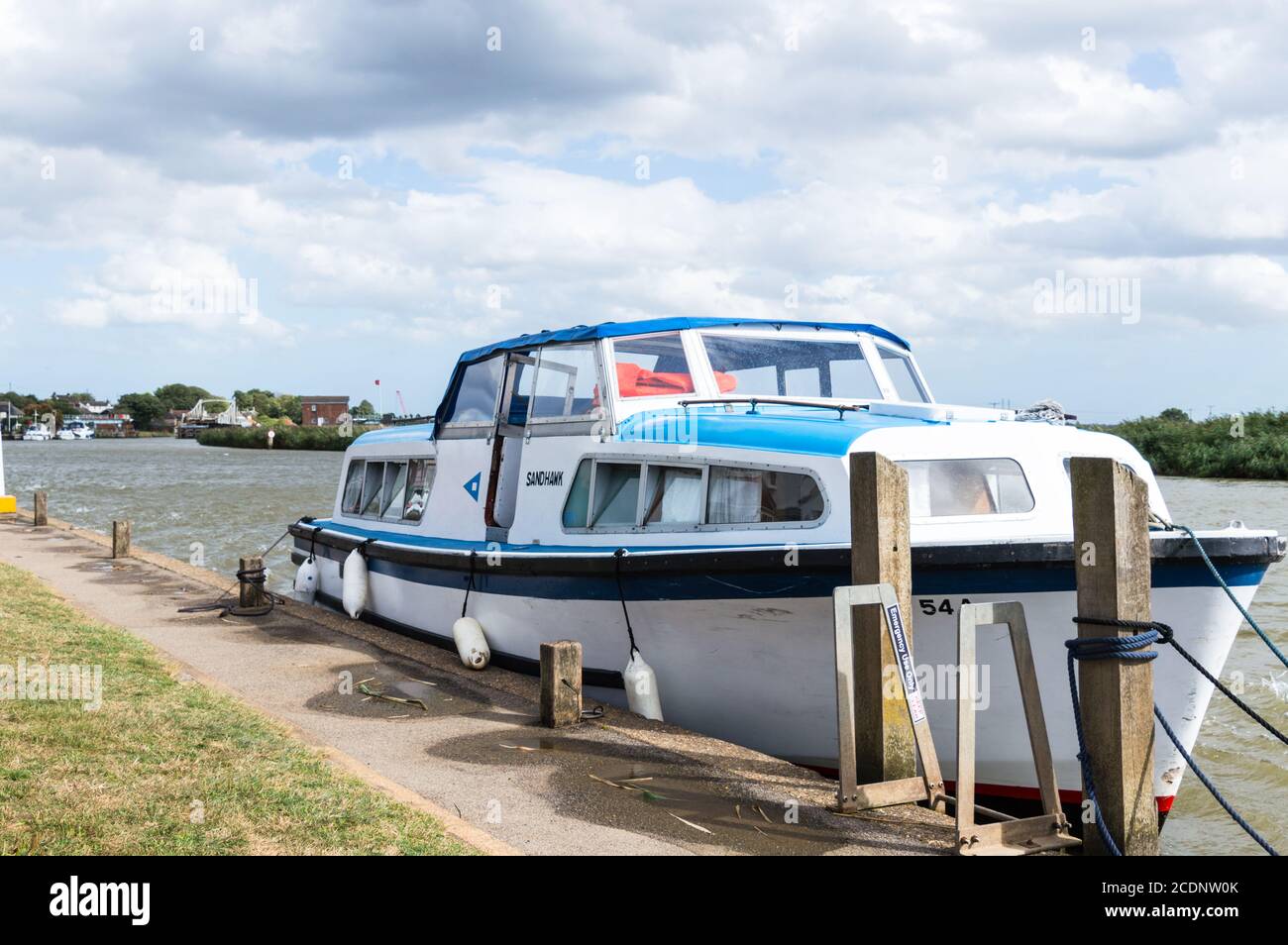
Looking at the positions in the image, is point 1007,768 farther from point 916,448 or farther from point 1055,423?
point 1055,423

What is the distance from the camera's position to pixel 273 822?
5484 millimetres

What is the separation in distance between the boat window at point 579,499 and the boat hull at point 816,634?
0.44 meters

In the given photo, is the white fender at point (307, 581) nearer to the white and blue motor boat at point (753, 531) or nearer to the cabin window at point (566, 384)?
the white and blue motor boat at point (753, 531)

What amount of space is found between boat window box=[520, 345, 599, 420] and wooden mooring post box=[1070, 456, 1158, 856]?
4.42 m

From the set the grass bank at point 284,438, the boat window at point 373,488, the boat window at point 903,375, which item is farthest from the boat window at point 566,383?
the grass bank at point 284,438

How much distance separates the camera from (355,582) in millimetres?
12312

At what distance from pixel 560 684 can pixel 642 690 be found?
68 cm

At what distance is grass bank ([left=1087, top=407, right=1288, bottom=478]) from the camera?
3966 cm

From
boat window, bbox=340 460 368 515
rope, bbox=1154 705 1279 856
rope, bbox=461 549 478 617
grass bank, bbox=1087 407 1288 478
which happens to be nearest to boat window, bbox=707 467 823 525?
rope, bbox=1154 705 1279 856

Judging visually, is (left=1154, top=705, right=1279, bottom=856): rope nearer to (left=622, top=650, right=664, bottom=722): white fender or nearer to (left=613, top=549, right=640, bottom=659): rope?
(left=622, top=650, right=664, bottom=722): white fender

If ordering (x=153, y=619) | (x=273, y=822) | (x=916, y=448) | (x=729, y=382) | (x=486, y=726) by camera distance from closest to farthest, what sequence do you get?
(x=273, y=822) < (x=916, y=448) < (x=486, y=726) < (x=729, y=382) < (x=153, y=619)
